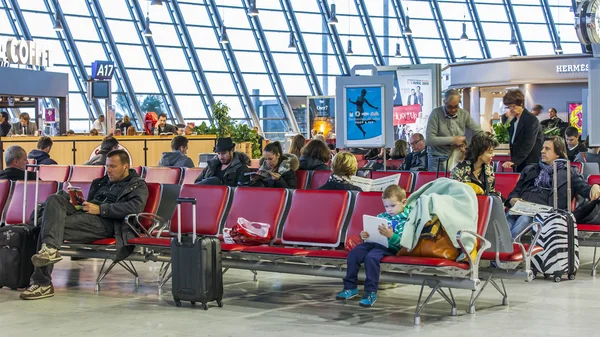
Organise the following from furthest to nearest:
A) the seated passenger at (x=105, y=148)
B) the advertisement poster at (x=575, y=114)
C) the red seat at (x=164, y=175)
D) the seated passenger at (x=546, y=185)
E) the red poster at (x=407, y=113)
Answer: the advertisement poster at (x=575, y=114)
the red poster at (x=407, y=113)
the seated passenger at (x=105, y=148)
the red seat at (x=164, y=175)
the seated passenger at (x=546, y=185)

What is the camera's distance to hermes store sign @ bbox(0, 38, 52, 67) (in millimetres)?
21641

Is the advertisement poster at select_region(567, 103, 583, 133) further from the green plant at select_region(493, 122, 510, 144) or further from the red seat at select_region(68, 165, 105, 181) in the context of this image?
the red seat at select_region(68, 165, 105, 181)

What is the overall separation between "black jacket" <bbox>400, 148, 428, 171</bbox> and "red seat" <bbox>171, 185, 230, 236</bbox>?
162 inches

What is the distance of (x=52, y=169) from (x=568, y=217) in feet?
23.4

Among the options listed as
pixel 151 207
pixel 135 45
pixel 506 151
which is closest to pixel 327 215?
pixel 151 207

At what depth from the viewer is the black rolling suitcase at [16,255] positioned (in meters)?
7.55

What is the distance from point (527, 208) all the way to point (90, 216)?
3621 millimetres

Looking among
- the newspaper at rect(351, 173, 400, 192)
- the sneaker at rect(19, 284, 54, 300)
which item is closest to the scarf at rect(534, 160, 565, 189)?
the newspaper at rect(351, 173, 400, 192)

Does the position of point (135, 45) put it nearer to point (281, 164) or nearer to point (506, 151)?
point (506, 151)

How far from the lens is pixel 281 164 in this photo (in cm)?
898

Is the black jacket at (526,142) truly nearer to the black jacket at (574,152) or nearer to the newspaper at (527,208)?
the newspaper at (527,208)

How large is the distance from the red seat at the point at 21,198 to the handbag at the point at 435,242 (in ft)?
13.1

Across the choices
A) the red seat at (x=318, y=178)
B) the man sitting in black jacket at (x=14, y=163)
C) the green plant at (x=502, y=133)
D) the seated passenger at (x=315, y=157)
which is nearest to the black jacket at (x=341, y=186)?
the red seat at (x=318, y=178)

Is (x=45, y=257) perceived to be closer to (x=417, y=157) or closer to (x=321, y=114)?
(x=417, y=157)
